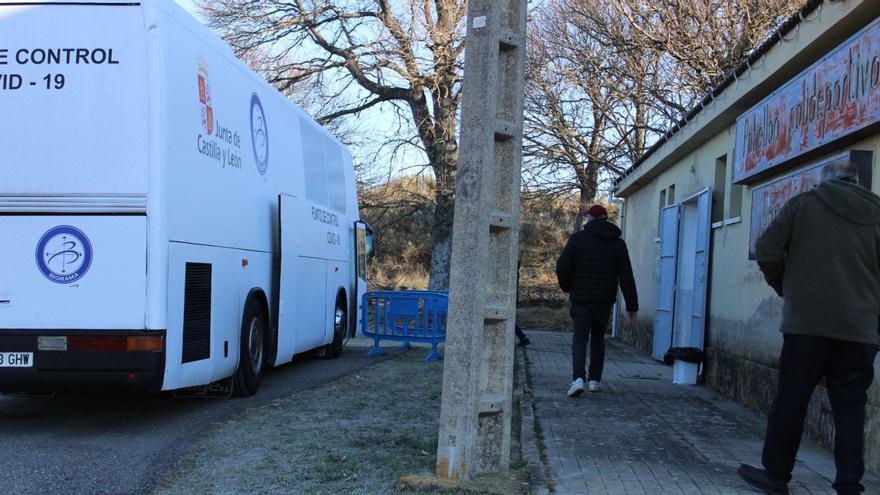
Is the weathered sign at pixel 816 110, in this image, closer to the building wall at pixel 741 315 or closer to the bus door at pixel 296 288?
the building wall at pixel 741 315

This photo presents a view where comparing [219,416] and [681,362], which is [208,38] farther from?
[681,362]

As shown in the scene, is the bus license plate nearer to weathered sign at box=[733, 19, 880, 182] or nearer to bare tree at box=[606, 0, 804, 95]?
weathered sign at box=[733, 19, 880, 182]

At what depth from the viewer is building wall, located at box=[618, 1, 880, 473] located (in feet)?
21.1

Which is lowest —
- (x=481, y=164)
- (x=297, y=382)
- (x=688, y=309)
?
(x=297, y=382)

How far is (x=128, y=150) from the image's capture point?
6.40 meters

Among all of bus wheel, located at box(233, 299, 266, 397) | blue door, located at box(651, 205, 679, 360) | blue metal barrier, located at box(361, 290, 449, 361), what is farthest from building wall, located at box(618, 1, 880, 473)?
bus wheel, located at box(233, 299, 266, 397)

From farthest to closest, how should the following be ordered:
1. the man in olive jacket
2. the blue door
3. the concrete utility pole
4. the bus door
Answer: the blue door
the bus door
the concrete utility pole
the man in olive jacket

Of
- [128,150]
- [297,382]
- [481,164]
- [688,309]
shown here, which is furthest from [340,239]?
[481,164]

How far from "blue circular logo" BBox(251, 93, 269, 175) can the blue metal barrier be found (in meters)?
4.46

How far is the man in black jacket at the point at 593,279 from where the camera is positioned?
28.2ft

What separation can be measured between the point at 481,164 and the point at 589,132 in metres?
19.1

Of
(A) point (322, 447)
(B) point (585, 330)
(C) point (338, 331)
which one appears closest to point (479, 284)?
(A) point (322, 447)

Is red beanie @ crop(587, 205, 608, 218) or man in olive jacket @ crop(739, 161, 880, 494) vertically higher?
red beanie @ crop(587, 205, 608, 218)

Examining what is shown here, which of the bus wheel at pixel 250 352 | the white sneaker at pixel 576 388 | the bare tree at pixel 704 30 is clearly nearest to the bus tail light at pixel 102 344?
the bus wheel at pixel 250 352
